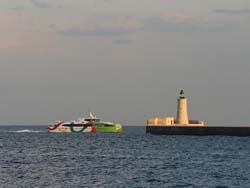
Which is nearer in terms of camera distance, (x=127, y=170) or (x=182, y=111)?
(x=127, y=170)

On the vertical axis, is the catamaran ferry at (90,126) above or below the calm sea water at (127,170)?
above

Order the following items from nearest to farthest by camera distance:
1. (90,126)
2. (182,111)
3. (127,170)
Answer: (127,170), (182,111), (90,126)

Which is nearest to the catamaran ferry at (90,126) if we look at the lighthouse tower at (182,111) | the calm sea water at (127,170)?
the lighthouse tower at (182,111)

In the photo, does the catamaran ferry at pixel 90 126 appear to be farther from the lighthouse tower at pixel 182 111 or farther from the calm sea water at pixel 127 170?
the calm sea water at pixel 127 170

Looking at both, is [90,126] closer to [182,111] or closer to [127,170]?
[182,111]

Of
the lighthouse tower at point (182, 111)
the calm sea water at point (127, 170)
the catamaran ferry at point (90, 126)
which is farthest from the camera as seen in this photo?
the catamaran ferry at point (90, 126)

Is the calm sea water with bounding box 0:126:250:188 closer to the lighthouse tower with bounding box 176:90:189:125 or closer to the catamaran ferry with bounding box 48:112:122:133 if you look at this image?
the lighthouse tower with bounding box 176:90:189:125

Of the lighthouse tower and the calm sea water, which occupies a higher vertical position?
the lighthouse tower

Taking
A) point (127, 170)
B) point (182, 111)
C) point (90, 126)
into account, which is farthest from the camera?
point (90, 126)

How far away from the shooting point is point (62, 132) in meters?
187

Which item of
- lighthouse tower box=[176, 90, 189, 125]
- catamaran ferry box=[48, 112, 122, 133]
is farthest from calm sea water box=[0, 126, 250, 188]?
catamaran ferry box=[48, 112, 122, 133]

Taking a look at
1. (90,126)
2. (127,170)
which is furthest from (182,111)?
(127,170)

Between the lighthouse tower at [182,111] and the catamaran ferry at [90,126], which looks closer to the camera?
the lighthouse tower at [182,111]

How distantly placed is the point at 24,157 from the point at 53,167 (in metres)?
15.9
